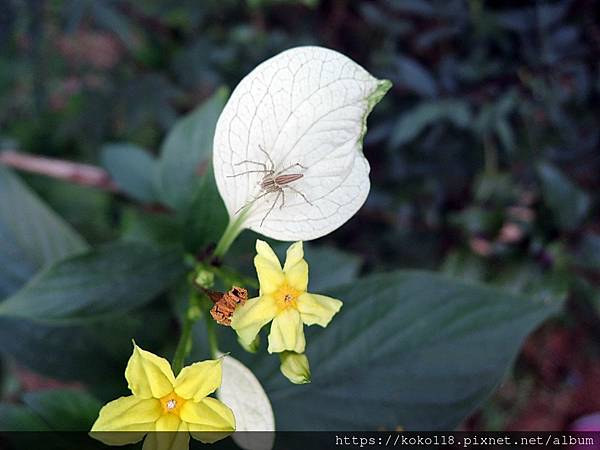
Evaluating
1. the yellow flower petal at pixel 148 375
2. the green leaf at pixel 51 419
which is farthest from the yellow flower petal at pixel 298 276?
the green leaf at pixel 51 419

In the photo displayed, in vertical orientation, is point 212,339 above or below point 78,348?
above

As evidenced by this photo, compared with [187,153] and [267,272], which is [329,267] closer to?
[187,153]

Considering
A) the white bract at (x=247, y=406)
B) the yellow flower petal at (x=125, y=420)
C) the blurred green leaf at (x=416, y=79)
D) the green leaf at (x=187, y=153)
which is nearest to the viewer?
the yellow flower petal at (x=125, y=420)

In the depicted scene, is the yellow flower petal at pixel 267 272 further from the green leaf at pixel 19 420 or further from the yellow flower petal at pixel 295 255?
the green leaf at pixel 19 420

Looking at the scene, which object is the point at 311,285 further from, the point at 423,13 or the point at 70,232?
the point at 423,13

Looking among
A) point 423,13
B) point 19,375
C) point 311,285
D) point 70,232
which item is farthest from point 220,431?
point 19,375

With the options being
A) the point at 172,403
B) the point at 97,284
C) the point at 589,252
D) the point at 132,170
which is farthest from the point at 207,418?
the point at 589,252

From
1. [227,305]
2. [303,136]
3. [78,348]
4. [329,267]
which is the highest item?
[303,136]

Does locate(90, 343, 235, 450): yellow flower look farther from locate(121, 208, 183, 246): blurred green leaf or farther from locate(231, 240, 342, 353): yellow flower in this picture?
locate(121, 208, 183, 246): blurred green leaf
